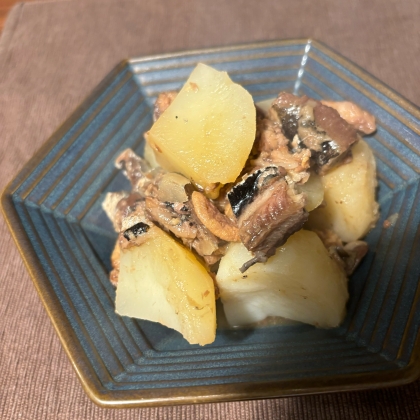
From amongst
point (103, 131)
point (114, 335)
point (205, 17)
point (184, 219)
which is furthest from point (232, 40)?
point (114, 335)

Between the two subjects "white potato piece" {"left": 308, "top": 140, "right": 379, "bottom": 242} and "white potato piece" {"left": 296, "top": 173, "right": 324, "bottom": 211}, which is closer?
"white potato piece" {"left": 296, "top": 173, "right": 324, "bottom": 211}

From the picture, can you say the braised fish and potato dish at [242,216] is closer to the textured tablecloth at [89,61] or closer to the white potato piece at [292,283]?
the white potato piece at [292,283]

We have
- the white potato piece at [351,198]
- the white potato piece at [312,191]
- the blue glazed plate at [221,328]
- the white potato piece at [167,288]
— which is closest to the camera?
the blue glazed plate at [221,328]

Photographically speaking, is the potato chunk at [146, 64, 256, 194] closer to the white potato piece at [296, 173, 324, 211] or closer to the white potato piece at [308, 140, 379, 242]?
the white potato piece at [296, 173, 324, 211]

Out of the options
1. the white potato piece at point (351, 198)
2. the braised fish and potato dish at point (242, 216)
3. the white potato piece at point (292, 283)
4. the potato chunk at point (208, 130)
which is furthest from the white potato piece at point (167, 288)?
the white potato piece at point (351, 198)

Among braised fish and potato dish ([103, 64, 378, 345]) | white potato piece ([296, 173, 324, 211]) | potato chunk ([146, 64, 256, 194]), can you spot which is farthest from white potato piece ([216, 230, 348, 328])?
potato chunk ([146, 64, 256, 194])

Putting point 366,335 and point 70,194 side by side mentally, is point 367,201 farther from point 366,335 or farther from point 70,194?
point 70,194
